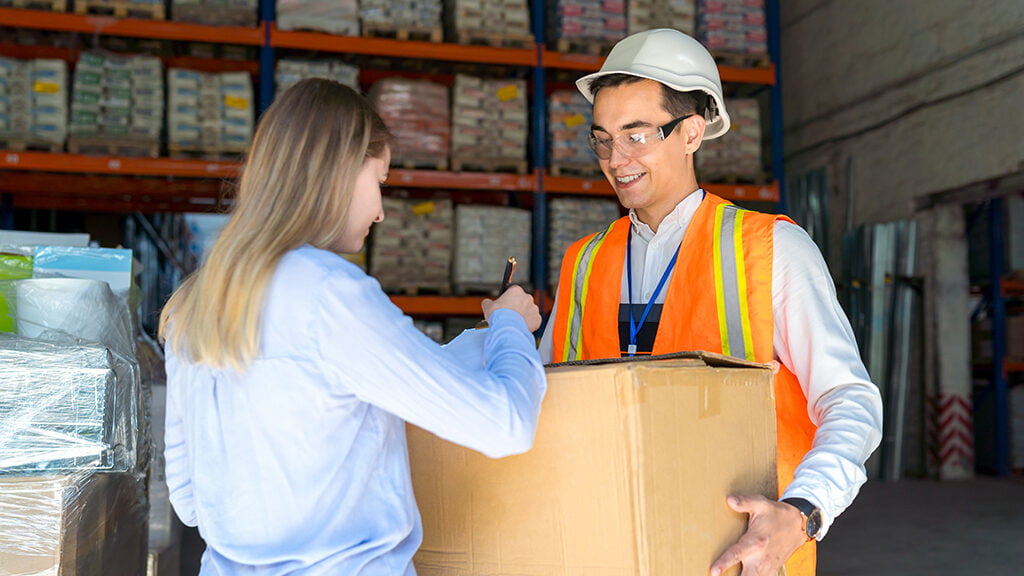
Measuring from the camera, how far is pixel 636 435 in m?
1.30

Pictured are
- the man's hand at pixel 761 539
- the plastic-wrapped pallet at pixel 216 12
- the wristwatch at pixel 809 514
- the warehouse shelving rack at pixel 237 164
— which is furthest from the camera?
the plastic-wrapped pallet at pixel 216 12

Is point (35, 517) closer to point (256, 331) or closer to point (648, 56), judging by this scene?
point (256, 331)

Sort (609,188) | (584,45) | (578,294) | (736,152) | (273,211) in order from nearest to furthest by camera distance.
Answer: (273,211)
(578,294)
(609,188)
(584,45)
(736,152)

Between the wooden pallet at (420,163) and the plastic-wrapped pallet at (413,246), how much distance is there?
0.87 ft

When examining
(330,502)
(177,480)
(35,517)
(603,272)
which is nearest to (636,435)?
(330,502)

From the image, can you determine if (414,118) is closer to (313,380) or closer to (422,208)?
(422,208)

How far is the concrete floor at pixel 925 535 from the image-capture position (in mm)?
5820

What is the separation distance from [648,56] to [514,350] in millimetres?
1185

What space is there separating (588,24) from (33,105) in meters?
4.24

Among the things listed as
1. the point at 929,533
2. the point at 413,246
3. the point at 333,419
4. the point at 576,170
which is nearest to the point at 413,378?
the point at 333,419

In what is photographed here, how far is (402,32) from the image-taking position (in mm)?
6723

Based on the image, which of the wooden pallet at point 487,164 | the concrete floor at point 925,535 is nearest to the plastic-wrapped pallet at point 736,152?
the wooden pallet at point 487,164

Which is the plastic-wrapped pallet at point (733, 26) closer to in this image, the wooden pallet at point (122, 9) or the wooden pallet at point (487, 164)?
the wooden pallet at point (487, 164)

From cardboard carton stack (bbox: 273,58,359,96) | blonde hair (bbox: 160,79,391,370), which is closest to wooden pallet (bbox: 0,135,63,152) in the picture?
cardboard carton stack (bbox: 273,58,359,96)
